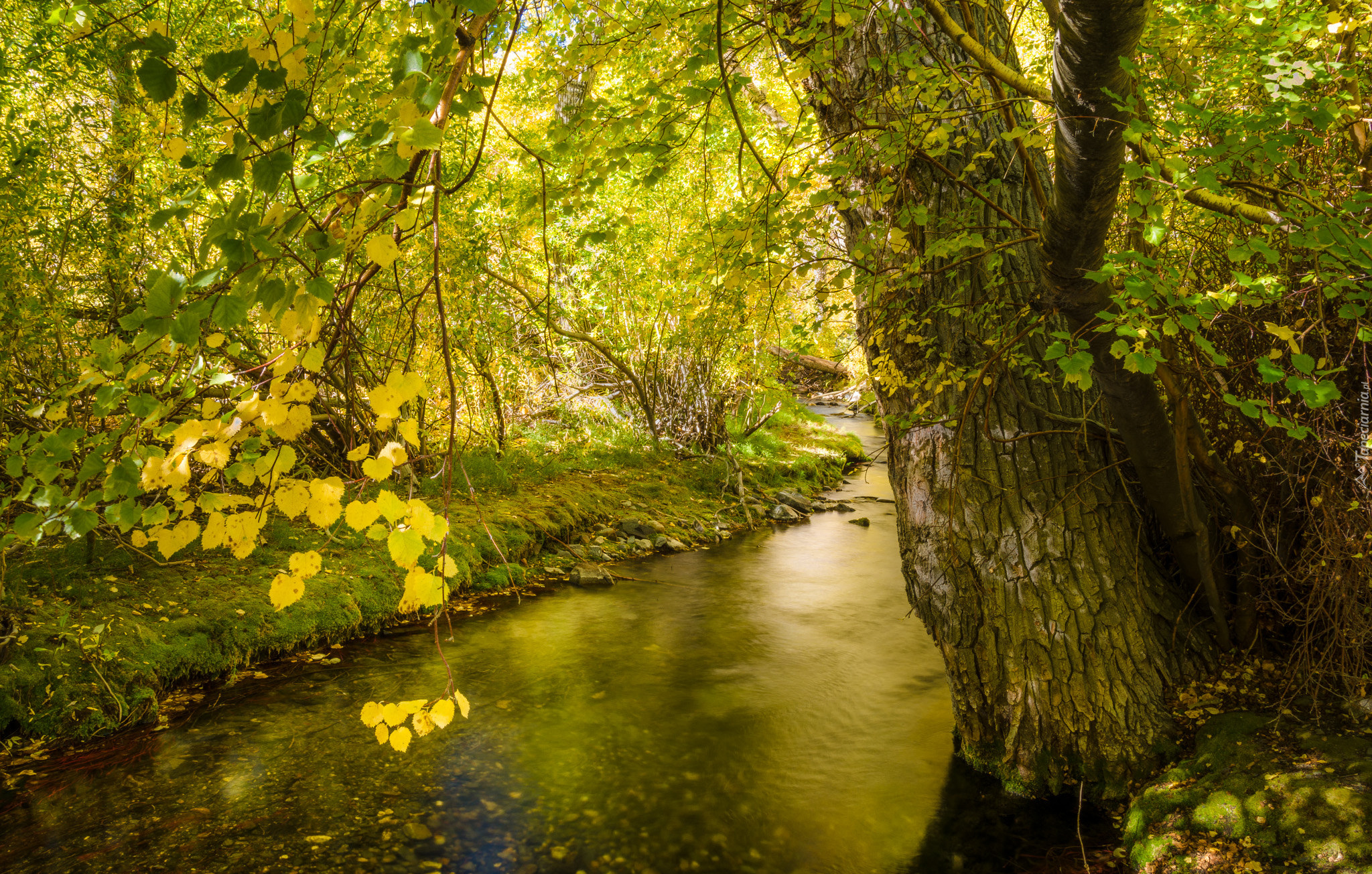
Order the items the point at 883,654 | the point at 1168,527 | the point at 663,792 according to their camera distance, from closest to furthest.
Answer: the point at 1168,527 → the point at 663,792 → the point at 883,654

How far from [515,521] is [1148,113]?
594 centimetres

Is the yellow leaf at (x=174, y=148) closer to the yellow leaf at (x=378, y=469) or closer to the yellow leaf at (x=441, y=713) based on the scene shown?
the yellow leaf at (x=378, y=469)

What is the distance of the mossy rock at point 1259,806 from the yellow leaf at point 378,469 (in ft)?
9.72

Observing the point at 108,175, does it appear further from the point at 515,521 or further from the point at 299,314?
the point at 299,314

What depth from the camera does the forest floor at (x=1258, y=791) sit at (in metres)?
2.40

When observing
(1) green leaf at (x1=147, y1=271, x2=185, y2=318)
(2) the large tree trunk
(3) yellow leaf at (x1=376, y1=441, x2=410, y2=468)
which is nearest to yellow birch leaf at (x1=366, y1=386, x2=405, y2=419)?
(3) yellow leaf at (x1=376, y1=441, x2=410, y2=468)

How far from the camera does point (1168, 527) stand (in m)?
3.20

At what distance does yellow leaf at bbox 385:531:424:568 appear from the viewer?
→ 1.10 metres

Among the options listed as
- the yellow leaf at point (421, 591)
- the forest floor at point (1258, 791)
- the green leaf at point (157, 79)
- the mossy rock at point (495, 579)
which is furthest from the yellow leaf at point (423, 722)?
the mossy rock at point (495, 579)

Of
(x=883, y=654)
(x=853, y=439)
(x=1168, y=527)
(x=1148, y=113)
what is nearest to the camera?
(x=1148, y=113)

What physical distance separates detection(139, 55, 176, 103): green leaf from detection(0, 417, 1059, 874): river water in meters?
3.01

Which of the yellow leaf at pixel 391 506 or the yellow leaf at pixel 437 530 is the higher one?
the yellow leaf at pixel 391 506

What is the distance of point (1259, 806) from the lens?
8.40 ft

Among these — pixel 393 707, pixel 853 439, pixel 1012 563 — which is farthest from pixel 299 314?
pixel 853 439
